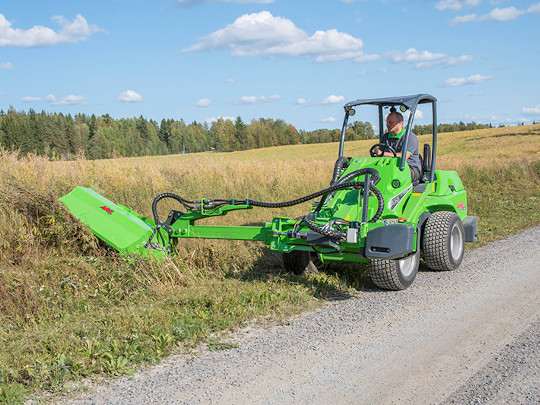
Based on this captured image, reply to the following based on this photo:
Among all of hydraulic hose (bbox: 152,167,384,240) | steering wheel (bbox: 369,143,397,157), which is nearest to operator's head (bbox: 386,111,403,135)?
steering wheel (bbox: 369,143,397,157)

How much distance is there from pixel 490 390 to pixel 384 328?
1.33 meters

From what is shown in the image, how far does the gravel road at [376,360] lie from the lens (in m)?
3.50

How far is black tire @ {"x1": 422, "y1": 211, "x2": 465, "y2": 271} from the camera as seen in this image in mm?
6586

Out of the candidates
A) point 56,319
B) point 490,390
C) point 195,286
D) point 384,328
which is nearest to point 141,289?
point 195,286

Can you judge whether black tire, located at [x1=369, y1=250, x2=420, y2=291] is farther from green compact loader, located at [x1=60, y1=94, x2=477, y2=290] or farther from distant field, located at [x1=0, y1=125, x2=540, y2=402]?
distant field, located at [x1=0, y1=125, x2=540, y2=402]

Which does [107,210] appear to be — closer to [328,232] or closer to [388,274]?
[328,232]

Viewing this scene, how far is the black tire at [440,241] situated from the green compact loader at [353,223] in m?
0.01

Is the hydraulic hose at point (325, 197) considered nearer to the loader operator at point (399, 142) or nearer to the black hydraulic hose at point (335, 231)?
the black hydraulic hose at point (335, 231)

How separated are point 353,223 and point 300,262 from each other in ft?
4.26

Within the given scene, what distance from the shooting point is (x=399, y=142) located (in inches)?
278

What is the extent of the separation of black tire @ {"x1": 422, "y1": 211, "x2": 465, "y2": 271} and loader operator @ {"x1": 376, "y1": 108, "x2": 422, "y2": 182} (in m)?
0.62

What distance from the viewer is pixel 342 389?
11.7 feet

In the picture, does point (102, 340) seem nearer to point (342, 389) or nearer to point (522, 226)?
point (342, 389)

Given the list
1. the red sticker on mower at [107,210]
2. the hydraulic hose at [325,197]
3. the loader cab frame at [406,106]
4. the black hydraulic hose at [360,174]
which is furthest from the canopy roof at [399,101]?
the red sticker on mower at [107,210]
